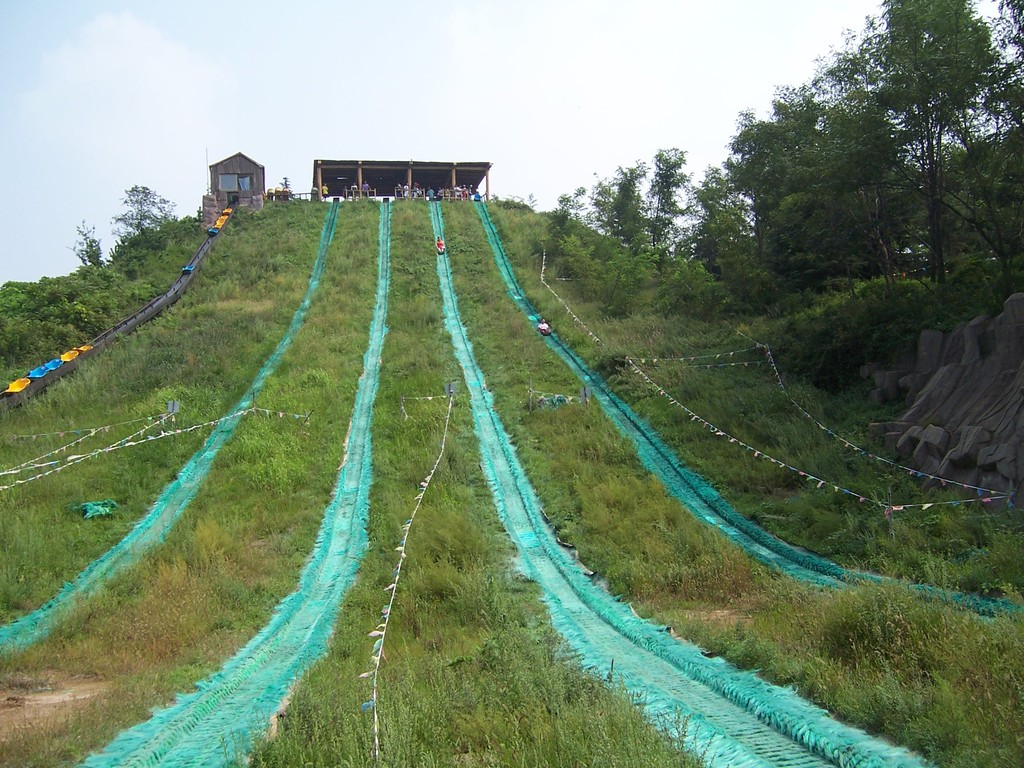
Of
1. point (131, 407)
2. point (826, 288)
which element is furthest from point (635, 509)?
point (826, 288)

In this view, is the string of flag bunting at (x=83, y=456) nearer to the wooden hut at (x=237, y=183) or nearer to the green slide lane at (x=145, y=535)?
the green slide lane at (x=145, y=535)

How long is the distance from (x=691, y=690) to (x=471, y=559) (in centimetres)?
469

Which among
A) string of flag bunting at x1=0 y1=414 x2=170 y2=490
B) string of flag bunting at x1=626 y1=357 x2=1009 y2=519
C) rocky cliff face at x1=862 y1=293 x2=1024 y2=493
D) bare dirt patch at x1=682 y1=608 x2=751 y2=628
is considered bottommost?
bare dirt patch at x1=682 y1=608 x2=751 y2=628

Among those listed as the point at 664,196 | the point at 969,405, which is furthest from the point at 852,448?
the point at 664,196

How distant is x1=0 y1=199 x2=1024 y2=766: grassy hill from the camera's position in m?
5.58

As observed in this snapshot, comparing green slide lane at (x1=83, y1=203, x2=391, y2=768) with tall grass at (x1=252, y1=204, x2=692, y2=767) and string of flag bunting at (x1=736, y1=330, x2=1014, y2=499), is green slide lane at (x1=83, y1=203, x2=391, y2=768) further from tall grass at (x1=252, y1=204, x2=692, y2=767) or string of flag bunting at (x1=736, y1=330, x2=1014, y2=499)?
string of flag bunting at (x1=736, y1=330, x2=1014, y2=499)

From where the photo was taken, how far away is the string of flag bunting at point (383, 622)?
559 cm

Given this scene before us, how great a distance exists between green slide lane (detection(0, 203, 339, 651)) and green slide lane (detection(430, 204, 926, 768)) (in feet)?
20.2

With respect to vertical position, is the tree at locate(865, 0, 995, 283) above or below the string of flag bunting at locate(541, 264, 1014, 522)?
above

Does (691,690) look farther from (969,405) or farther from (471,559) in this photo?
(969,405)

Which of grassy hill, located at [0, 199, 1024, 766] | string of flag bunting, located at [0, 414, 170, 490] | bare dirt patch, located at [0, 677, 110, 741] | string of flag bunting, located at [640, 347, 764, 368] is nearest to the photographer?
grassy hill, located at [0, 199, 1024, 766]

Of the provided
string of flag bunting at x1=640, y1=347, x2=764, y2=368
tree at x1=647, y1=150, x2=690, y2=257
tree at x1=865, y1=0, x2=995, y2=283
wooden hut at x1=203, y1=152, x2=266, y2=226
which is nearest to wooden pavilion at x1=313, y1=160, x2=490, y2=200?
wooden hut at x1=203, y1=152, x2=266, y2=226

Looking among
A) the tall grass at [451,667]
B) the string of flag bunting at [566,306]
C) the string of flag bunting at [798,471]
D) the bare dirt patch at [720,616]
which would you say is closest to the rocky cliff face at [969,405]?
the string of flag bunting at [798,471]

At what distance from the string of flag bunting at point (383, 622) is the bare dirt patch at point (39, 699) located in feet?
8.79
